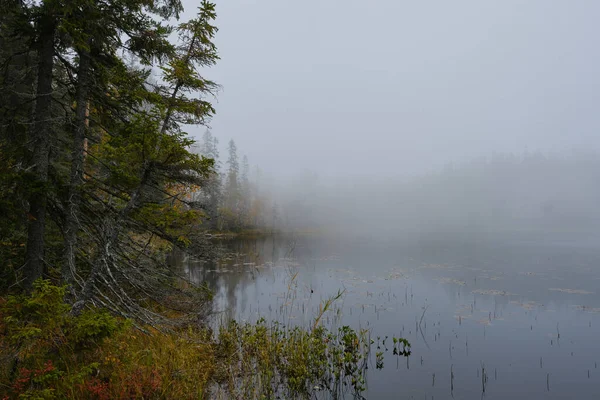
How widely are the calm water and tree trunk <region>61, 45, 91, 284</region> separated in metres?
3.44

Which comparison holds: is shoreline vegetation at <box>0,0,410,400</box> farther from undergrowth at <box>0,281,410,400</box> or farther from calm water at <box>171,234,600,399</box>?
calm water at <box>171,234,600,399</box>

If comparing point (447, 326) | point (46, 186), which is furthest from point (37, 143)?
point (447, 326)

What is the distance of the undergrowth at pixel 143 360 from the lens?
13.2 feet

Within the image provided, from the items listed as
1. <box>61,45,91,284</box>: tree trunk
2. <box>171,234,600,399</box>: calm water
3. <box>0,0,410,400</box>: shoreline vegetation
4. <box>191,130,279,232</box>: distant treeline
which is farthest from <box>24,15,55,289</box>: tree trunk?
<box>191,130,279,232</box>: distant treeline

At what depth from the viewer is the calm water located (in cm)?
877

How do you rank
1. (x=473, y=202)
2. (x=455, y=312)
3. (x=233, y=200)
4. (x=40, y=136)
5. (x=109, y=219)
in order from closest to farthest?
1. (x=40, y=136)
2. (x=109, y=219)
3. (x=455, y=312)
4. (x=233, y=200)
5. (x=473, y=202)

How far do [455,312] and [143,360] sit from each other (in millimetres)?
14343

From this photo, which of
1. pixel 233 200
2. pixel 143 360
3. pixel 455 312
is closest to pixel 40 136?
pixel 143 360

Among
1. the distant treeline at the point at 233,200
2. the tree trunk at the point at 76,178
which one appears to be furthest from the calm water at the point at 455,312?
the distant treeline at the point at 233,200

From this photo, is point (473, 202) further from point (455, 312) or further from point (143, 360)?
point (143, 360)

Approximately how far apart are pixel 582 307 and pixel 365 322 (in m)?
12.1

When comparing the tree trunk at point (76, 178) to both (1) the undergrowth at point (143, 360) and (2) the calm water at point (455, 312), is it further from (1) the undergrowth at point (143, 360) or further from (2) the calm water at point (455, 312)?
(2) the calm water at point (455, 312)

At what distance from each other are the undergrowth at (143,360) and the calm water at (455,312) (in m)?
1.71

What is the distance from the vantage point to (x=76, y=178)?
20.6 ft
